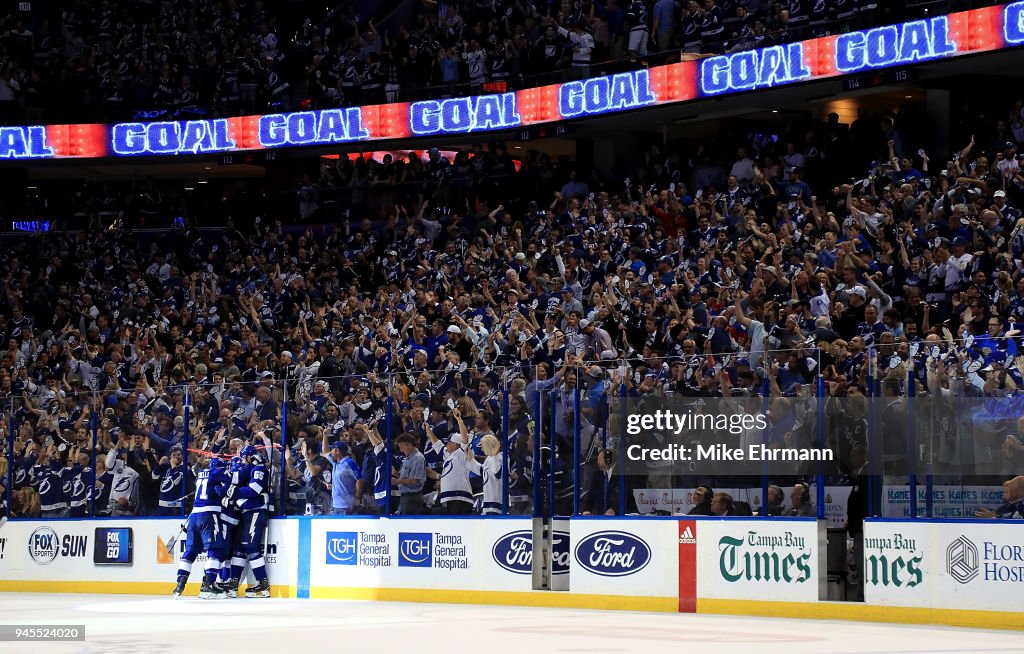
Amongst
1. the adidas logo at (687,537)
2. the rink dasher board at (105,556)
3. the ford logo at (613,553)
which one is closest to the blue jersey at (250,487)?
the rink dasher board at (105,556)

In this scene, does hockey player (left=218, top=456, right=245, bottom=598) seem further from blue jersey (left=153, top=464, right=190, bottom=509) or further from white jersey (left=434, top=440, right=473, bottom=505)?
white jersey (left=434, top=440, right=473, bottom=505)

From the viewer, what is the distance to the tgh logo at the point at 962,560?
13.3 meters

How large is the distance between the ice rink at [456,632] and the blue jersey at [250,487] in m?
1.31

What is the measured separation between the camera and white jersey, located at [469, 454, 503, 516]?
1630 cm

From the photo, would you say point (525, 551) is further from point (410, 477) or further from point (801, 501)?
point (801, 501)

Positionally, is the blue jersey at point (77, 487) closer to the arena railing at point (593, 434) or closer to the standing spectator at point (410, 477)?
the arena railing at point (593, 434)

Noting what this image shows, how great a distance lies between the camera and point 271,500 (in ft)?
59.2

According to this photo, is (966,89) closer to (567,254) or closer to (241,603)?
(567,254)

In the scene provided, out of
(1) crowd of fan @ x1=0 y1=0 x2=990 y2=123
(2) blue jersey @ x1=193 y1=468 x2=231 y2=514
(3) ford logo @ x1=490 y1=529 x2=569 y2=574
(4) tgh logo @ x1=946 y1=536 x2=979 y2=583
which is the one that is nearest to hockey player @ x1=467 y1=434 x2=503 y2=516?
(3) ford logo @ x1=490 y1=529 x2=569 y2=574

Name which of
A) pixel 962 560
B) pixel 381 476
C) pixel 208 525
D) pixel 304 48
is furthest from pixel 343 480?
pixel 304 48

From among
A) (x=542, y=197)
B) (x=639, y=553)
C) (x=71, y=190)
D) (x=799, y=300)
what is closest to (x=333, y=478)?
(x=639, y=553)

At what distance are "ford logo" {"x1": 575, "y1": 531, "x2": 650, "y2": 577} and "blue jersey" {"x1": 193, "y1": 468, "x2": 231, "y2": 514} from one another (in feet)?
14.2

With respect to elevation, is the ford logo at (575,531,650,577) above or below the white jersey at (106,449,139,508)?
below

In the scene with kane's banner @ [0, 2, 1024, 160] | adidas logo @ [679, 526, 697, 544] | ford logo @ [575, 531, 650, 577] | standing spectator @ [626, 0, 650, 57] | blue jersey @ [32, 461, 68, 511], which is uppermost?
standing spectator @ [626, 0, 650, 57]
